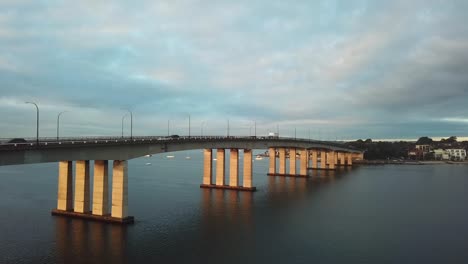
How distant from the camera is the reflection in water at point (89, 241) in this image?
112 ft

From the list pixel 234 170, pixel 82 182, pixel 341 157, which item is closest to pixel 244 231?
pixel 82 182

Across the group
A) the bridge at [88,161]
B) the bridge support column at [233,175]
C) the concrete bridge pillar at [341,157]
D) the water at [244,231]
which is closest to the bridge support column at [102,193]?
the bridge at [88,161]

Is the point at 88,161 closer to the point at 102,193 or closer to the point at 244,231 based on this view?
the point at 102,193

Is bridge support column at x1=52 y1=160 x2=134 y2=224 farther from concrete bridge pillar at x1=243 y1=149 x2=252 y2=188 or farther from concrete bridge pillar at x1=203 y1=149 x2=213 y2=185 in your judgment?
concrete bridge pillar at x1=243 y1=149 x2=252 y2=188

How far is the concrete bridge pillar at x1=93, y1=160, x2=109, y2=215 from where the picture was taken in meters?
45.4

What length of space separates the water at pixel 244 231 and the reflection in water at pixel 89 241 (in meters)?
0.09

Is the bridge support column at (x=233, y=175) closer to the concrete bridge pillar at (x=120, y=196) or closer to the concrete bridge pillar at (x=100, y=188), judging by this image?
the concrete bridge pillar at (x=120, y=196)

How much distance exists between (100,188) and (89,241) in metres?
8.27

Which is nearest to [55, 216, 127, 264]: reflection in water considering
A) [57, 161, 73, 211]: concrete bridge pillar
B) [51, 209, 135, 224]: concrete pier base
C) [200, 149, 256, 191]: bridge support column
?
[51, 209, 135, 224]: concrete pier base

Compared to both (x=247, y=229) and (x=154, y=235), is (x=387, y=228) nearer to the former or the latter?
(x=247, y=229)

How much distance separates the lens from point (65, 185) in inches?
1884

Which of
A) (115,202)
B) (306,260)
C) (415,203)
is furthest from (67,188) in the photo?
(415,203)

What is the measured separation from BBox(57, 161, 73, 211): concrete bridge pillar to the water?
6.86 ft

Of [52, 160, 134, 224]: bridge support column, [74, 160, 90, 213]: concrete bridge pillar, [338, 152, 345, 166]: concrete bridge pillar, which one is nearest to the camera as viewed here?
[52, 160, 134, 224]: bridge support column
